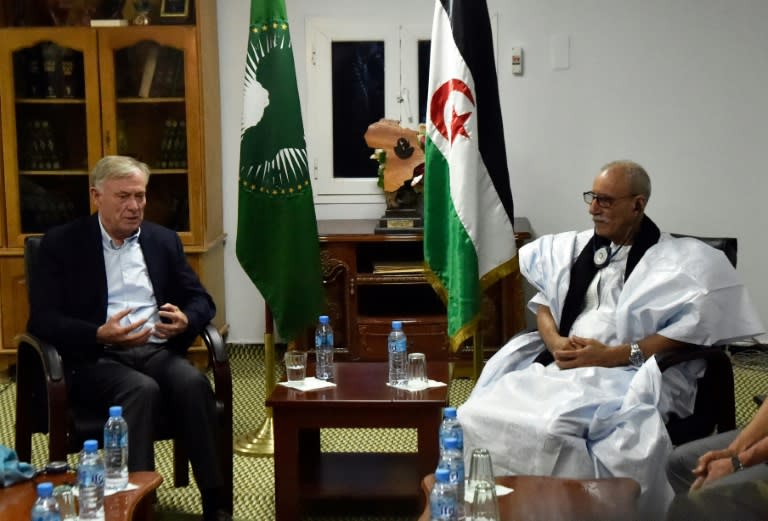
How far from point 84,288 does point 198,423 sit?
2.06 feet

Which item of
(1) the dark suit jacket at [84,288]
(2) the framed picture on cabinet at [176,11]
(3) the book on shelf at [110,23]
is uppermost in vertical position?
(2) the framed picture on cabinet at [176,11]

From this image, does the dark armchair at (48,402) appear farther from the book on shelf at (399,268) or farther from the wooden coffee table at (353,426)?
the book on shelf at (399,268)

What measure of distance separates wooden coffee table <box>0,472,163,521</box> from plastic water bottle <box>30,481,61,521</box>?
0.23 metres

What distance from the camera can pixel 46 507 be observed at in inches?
85.4

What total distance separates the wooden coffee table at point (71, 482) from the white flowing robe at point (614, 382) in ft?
3.25

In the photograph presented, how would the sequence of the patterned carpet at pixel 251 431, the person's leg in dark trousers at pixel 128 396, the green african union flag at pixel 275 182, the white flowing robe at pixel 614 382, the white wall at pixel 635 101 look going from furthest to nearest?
the white wall at pixel 635 101
the green african union flag at pixel 275 182
the patterned carpet at pixel 251 431
the person's leg in dark trousers at pixel 128 396
the white flowing robe at pixel 614 382

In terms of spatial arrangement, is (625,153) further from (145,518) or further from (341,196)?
(145,518)

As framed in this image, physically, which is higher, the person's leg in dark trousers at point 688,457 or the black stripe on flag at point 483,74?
the black stripe on flag at point 483,74

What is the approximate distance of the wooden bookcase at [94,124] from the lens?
525 centimetres

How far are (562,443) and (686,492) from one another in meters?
0.44

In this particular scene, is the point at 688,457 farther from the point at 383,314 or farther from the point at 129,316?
the point at 383,314

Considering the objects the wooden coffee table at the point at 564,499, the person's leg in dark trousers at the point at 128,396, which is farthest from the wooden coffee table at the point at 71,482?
Answer: the wooden coffee table at the point at 564,499

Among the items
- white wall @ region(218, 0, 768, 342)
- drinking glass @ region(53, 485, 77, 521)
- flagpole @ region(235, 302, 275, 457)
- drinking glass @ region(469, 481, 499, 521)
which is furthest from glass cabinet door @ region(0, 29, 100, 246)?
drinking glass @ region(469, 481, 499, 521)

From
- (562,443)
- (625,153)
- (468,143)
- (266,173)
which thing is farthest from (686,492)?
(625,153)
